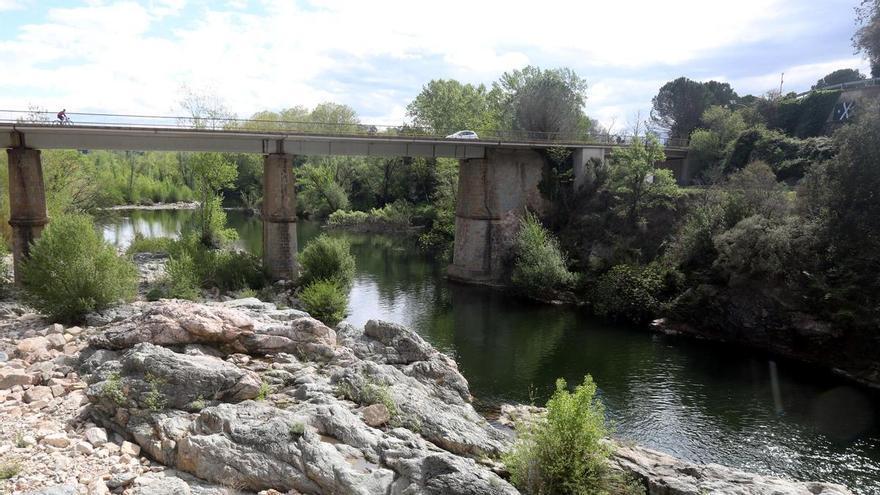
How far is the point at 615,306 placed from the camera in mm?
32156

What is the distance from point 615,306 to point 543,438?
853 inches

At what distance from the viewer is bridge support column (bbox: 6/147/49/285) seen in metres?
24.3

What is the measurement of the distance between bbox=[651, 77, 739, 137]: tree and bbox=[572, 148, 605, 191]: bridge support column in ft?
100

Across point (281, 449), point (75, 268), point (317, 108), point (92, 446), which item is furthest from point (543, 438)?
point (317, 108)

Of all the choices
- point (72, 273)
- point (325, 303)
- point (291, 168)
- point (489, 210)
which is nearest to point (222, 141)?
point (291, 168)

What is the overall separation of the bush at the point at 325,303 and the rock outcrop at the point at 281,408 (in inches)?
299

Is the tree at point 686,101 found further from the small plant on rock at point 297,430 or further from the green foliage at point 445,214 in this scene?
the small plant on rock at point 297,430

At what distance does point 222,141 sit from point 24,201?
8.28 m

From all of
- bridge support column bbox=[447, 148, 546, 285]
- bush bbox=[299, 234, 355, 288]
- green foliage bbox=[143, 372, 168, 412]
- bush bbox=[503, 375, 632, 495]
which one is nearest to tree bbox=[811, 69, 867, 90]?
bridge support column bbox=[447, 148, 546, 285]

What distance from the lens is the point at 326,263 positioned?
2922 centimetres

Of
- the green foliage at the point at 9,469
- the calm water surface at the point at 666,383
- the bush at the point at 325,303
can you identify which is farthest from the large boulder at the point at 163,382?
the bush at the point at 325,303

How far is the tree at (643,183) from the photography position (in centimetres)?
3769

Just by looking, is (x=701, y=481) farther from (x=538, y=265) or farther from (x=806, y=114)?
(x=806, y=114)

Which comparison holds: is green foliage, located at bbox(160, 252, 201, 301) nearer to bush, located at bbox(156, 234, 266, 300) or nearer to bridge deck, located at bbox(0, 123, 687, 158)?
bush, located at bbox(156, 234, 266, 300)
